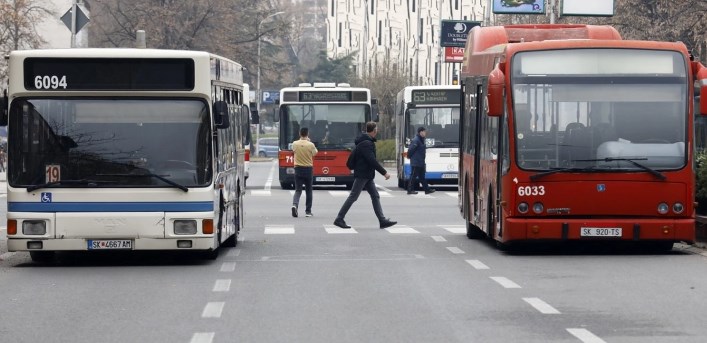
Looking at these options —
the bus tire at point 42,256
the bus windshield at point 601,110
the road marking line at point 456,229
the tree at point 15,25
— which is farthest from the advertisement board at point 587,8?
the bus tire at point 42,256

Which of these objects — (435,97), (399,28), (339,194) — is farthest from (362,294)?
(399,28)

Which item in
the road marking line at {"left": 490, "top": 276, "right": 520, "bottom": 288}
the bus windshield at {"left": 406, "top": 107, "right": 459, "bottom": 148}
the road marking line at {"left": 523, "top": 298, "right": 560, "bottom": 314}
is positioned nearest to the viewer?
the road marking line at {"left": 523, "top": 298, "right": 560, "bottom": 314}

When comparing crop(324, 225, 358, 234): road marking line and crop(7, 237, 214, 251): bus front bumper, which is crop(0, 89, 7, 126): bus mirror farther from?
crop(324, 225, 358, 234): road marking line

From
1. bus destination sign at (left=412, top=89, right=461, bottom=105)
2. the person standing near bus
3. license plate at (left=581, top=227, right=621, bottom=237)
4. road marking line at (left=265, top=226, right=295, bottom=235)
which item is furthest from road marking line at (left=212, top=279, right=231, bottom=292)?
bus destination sign at (left=412, top=89, right=461, bottom=105)

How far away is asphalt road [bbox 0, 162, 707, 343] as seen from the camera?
11.3m

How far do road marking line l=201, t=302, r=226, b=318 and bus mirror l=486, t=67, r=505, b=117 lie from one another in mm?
5701

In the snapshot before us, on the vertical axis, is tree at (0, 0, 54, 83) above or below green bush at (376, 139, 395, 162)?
above

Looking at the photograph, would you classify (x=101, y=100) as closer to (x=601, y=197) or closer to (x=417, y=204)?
(x=601, y=197)

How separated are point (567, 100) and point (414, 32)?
9749cm

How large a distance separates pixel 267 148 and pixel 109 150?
9372 cm

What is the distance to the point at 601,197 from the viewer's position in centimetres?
1812

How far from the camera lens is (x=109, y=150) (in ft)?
55.9

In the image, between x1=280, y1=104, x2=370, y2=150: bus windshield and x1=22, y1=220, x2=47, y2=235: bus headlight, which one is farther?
x1=280, y1=104, x2=370, y2=150: bus windshield

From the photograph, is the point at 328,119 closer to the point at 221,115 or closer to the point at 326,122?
the point at 326,122
